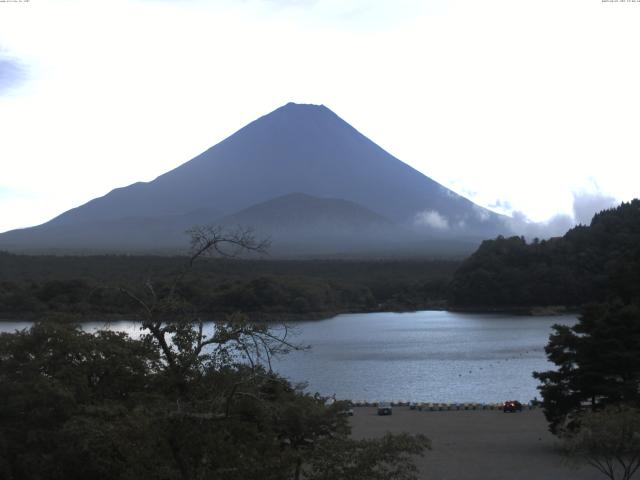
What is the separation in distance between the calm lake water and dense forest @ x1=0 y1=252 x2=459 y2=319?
367cm

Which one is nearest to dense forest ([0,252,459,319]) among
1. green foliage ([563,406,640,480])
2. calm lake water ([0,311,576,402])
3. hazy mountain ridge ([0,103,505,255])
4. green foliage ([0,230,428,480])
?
calm lake water ([0,311,576,402])

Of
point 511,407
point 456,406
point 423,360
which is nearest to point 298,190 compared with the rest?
point 423,360

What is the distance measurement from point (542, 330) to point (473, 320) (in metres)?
8.43

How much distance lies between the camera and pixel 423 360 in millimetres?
28109

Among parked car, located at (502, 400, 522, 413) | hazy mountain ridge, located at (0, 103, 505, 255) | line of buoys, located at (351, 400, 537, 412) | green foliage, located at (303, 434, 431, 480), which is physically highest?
hazy mountain ridge, located at (0, 103, 505, 255)

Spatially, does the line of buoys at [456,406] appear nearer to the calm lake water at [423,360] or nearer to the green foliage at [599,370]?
the calm lake water at [423,360]

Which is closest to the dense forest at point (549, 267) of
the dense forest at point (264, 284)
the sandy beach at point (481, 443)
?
the dense forest at point (264, 284)

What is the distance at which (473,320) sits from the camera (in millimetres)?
46875

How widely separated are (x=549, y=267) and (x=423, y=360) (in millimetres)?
27729

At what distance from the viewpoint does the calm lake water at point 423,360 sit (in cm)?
2169

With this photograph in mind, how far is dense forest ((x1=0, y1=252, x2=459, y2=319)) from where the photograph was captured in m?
43.3

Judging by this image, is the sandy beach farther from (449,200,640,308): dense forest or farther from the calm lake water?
(449,200,640,308): dense forest

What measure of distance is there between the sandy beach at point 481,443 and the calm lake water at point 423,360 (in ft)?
7.74

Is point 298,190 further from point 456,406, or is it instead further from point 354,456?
point 354,456
